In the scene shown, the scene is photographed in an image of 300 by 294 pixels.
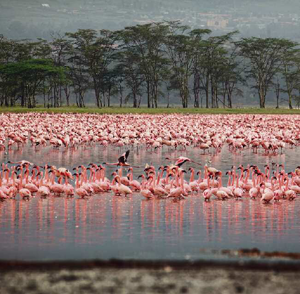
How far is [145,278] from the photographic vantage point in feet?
23.2

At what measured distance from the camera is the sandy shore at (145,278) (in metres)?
6.78

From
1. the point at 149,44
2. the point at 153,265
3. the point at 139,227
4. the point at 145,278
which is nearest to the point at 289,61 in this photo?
the point at 149,44

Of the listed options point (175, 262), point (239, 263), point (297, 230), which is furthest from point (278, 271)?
point (297, 230)

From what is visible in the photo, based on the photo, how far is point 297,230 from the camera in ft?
30.3

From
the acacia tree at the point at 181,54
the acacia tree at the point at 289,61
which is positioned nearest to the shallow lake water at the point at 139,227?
the acacia tree at the point at 181,54

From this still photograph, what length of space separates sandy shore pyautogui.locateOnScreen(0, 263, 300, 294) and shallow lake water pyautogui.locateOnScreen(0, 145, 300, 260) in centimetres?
39

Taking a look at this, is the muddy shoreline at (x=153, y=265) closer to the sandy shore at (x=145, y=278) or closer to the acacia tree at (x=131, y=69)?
the sandy shore at (x=145, y=278)

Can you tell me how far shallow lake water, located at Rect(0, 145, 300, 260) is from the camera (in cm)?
806

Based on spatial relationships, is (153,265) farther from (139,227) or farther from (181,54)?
(181,54)

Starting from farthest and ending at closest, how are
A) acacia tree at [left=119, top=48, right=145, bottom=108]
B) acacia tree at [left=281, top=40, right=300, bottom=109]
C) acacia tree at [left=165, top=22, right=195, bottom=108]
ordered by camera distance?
acacia tree at [left=119, top=48, right=145, bottom=108]
acacia tree at [left=281, top=40, right=300, bottom=109]
acacia tree at [left=165, top=22, right=195, bottom=108]

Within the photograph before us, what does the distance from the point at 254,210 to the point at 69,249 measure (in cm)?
398

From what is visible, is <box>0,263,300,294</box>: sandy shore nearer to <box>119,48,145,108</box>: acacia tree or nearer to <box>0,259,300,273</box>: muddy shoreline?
<box>0,259,300,273</box>: muddy shoreline

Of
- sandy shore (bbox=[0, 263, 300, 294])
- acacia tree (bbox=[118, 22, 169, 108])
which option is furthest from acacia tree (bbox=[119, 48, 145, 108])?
sandy shore (bbox=[0, 263, 300, 294])

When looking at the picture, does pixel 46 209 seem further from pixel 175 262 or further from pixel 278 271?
pixel 278 271
